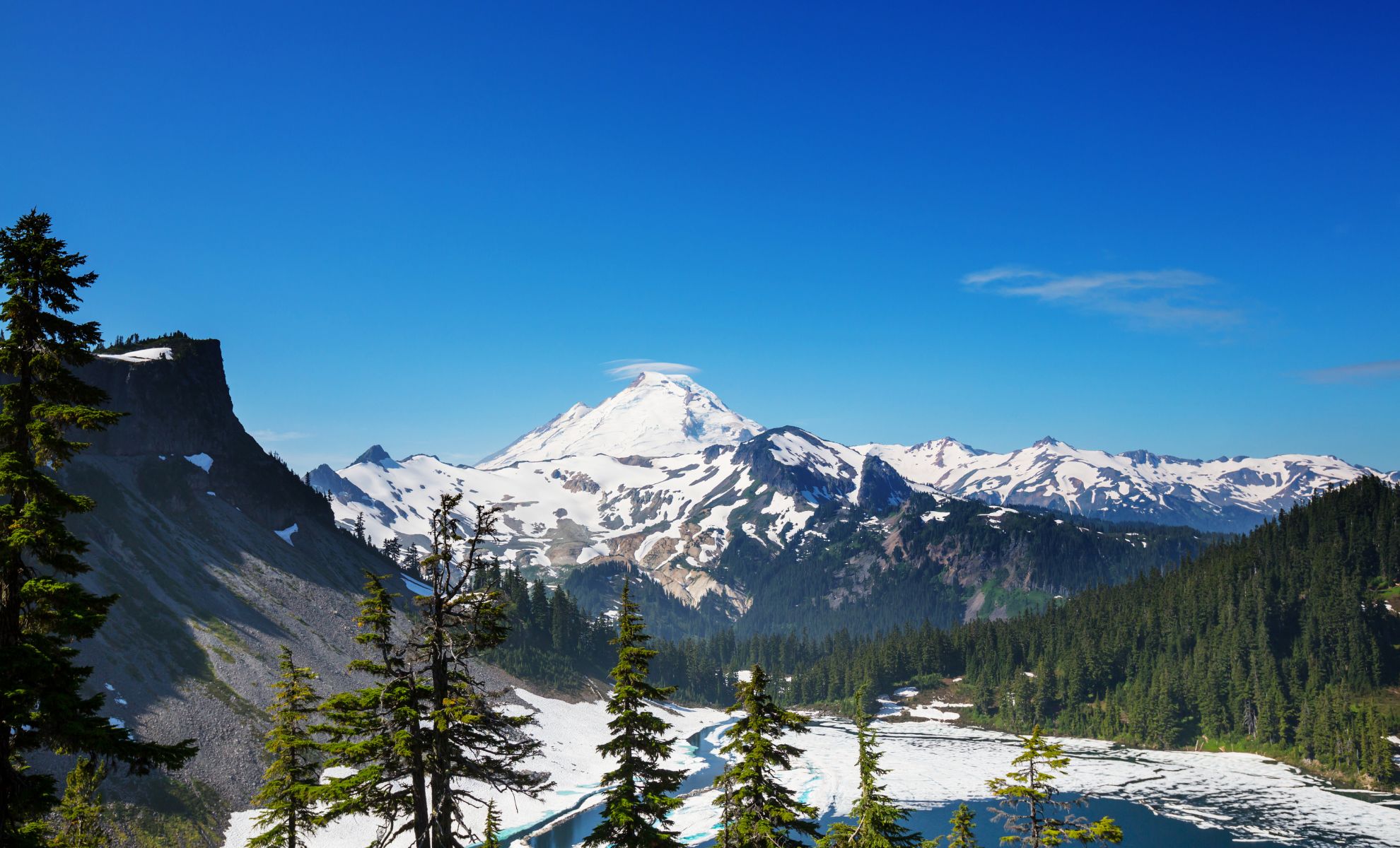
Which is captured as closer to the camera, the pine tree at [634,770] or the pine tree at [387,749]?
the pine tree at [387,749]

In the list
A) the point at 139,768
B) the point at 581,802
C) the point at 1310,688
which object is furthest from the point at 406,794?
the point at 1310,688

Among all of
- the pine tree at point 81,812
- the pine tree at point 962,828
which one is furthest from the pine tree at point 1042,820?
the pine tree at point 81,812

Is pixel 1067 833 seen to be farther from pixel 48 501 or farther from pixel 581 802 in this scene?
pixel 581 802

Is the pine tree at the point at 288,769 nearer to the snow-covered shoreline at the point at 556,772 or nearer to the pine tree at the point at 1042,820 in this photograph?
the snow-covered shoreline at the point at 556,772

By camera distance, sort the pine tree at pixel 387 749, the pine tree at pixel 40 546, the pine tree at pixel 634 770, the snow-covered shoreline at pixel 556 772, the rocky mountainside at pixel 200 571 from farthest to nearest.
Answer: the rocky mountainside at pixel 200 571, the snow-covered shoreline at pixel 556 772, the pine tree at pixel 634 770, the pine tree at pixel 387 749, the pine tree at pixel 40 546

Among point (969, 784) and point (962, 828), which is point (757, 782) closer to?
point (962, 828)

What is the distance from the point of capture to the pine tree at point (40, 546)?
17.2 metres

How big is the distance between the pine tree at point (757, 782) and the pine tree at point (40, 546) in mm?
20164

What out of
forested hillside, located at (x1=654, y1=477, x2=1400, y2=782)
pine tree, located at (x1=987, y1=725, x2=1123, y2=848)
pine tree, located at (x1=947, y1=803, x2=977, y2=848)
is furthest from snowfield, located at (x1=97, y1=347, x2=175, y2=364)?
forested hillside, located at (x1=654, y1=477, x2=1400, y2=782)

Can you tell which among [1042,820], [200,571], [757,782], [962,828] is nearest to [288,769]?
[757,782]

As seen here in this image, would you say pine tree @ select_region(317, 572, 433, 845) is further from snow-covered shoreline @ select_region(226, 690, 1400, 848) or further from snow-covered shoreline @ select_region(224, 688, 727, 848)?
snow-covered shoreline @ select_region(226, 690, 1400, 848)

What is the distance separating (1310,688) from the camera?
157125 mm

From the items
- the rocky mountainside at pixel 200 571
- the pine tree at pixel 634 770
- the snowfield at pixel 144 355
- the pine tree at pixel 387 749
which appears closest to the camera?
the pine tree at pixel 387 749

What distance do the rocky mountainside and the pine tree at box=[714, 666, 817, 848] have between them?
6334 cm
